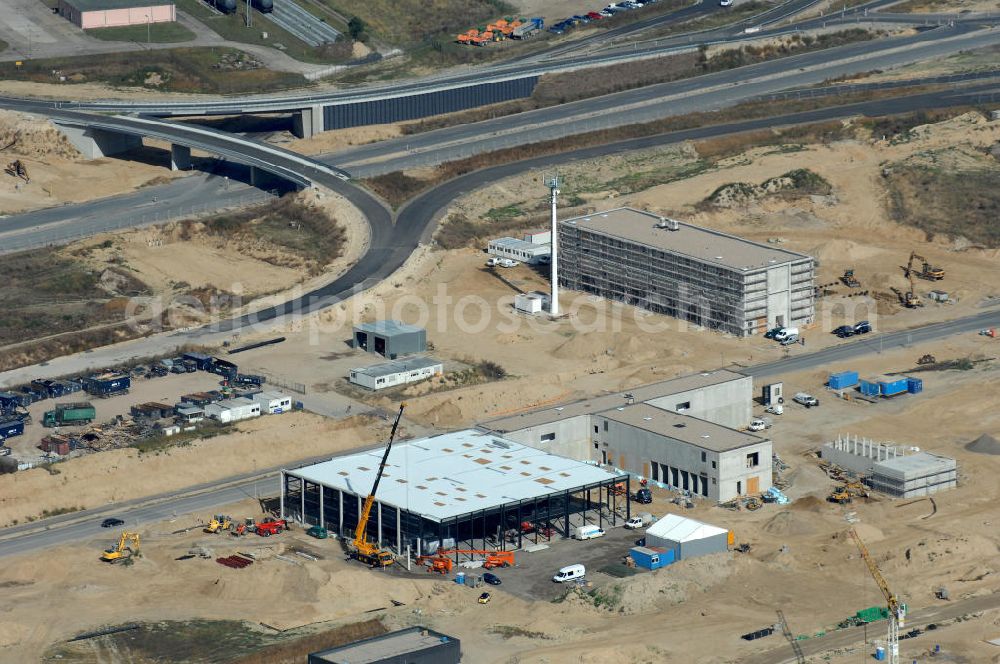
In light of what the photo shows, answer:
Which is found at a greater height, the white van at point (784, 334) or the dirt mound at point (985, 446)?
the white van at point (784, 334)

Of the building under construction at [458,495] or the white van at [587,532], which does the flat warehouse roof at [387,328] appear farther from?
the white van at [587,532]

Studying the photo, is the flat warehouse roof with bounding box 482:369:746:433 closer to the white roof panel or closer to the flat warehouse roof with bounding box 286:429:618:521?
the flat warehouse roof with bounding box 286:429:618:521

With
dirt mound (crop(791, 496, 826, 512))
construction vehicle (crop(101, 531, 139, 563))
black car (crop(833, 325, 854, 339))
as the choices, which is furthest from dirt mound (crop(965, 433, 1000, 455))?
construction vehicle (crop(101, 531, 139, 563))

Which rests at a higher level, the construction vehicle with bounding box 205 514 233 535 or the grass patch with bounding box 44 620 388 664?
the grass patch with bounding box 44 620 388 664

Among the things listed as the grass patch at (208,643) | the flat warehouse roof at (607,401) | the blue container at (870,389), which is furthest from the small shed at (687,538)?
the blue container at (870,389)

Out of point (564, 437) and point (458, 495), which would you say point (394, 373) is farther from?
point (458, 495)

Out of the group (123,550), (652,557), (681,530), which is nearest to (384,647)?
(652,557)

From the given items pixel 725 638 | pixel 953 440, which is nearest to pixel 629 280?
pixel 953 440
